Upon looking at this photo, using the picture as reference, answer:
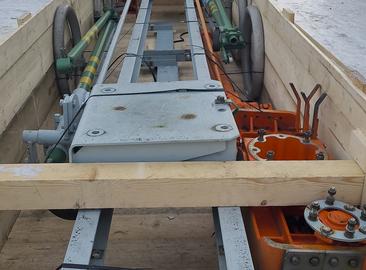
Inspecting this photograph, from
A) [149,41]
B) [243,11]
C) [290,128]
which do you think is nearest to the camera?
[290,128]

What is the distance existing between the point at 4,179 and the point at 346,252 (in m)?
0.88

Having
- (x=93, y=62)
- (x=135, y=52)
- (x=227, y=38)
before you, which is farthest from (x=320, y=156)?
(x=93, y=62)

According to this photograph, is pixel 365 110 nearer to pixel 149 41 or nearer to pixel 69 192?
pixel 69 192

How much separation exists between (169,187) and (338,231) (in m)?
0.44

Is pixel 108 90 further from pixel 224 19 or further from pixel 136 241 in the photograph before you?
pixel 224 19

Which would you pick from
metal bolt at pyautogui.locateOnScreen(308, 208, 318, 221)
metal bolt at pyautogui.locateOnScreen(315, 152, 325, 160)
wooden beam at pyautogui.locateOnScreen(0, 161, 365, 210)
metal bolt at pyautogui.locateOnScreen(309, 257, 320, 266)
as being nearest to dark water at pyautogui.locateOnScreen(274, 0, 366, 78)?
metal bolt at pyautogui.locateOnScreen(315, 152, 325, 160)

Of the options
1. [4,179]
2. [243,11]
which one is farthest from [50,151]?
[243,11]

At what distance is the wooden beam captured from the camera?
1258mm

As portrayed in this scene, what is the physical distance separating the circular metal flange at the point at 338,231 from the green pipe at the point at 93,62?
173cm

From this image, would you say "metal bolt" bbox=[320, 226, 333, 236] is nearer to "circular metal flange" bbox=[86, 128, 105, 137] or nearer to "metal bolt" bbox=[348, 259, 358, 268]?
"metal bolt" bbox=[348, 259, 358, 268]

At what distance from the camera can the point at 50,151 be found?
1.67 metres

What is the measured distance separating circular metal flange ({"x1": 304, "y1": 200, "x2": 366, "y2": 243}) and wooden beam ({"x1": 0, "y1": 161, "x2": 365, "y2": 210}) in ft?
0.24

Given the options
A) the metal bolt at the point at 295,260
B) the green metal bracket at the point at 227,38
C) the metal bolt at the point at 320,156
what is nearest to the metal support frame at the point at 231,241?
the metal bolt at the point at 295,260

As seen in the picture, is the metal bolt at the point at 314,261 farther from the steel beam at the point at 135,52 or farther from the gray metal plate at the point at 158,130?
the steel beam at the point at 135,52
